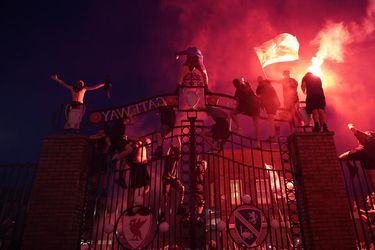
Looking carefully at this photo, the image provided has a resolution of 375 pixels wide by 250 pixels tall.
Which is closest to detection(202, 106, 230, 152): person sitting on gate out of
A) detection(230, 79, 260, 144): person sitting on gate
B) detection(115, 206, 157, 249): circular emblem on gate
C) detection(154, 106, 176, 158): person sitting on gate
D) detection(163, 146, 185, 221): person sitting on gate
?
detection(230, 79, 260, 144): person sitting on gate

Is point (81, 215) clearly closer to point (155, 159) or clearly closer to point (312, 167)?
point (155, 159)

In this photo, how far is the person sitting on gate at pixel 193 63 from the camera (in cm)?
855

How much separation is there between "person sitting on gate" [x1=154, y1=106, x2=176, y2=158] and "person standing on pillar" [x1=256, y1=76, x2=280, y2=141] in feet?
7.95

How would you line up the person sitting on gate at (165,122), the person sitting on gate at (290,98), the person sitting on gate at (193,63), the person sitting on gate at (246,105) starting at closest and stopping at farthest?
the person sitting on gate at (165,122) < the person sitting on gate at (290,98) < the person sitting on gate at (246,105) < the person sitting on gate at (193,63)

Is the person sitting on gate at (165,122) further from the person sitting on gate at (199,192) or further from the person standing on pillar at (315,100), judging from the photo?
the person standing on pillar at (315,100)

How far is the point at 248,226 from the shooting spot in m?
6.07

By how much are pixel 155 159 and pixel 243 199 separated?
2.07 m

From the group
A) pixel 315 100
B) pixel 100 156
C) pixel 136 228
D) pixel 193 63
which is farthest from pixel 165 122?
pixel 315 100

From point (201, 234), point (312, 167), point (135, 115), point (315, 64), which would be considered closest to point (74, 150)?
point (135, 115)

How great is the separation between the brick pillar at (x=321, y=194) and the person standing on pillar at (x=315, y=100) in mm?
530

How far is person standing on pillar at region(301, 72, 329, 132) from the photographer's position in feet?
23.5

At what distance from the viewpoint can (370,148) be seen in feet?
22.2

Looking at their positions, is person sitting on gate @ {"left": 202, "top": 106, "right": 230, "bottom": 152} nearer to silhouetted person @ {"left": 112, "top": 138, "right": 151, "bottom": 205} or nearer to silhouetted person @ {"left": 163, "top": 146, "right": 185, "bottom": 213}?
silhouetted person @ {"left": 163, "top": 146, "right": 185, "bottom": 213}

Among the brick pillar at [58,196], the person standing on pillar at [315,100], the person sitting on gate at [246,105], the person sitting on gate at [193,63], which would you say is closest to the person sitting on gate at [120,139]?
the brick pillar at [58,196]
